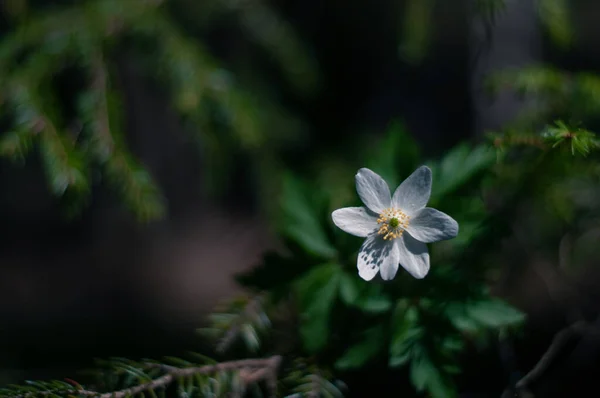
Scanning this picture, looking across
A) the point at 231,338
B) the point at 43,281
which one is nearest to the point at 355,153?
the point at 231,338

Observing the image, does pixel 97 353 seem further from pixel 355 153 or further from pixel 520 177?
pixel 520 177

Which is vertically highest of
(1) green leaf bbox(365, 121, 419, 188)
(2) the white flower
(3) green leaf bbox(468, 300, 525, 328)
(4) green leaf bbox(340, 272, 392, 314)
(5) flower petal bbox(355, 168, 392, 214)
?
(1) green leaf bbox(365, 121, 419, 188)

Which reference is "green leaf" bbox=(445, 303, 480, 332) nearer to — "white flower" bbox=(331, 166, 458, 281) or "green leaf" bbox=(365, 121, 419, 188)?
"white flower" bbox=(331, 166, 458, 281)

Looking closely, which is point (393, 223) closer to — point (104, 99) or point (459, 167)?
point (459, 167)

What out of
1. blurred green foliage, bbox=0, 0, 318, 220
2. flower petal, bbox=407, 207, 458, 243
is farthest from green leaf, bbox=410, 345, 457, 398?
blurred green foliage, bbox=0, 0, 318, 220

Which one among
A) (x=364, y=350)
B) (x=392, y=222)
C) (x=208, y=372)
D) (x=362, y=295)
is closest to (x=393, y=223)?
(x=392, y=222)
